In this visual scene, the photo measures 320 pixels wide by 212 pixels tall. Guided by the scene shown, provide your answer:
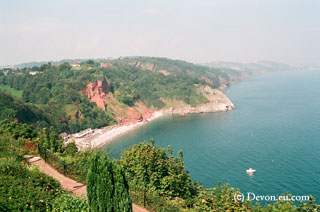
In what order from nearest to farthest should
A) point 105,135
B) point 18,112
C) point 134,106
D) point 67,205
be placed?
point 67,205 → point 18,112 → point 105,135 → point 134,106

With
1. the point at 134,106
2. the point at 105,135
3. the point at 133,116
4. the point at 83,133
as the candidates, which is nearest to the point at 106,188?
the point at 105,135

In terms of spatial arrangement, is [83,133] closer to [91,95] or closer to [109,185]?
Answer: [91,95]

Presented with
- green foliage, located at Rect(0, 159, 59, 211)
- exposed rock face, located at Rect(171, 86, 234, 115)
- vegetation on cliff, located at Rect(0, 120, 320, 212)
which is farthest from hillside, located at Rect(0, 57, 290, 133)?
green foliage, located at Rect(0, 159, 59, 211)

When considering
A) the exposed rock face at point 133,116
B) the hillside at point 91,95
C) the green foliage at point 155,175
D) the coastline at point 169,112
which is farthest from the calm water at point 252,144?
the green foliage at point 155,175

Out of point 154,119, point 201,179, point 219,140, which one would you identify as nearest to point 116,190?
Result: point 201,179

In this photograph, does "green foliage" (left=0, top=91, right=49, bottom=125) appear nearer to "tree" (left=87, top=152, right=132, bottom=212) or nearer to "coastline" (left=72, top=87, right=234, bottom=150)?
"coastline" (left=72, top=87, right=234, bottom=150)
